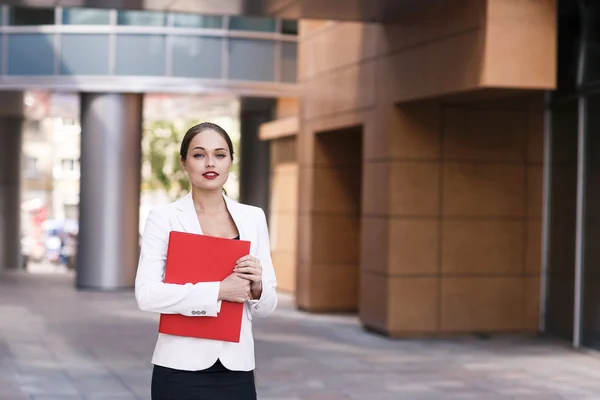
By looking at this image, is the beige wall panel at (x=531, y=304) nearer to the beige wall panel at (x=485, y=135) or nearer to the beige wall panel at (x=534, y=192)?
Answer: the beige wall panel at (x=534, y=192)

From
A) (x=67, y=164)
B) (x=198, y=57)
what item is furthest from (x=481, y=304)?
(x=67, y=164)

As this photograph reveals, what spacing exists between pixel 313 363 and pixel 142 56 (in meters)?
11.2

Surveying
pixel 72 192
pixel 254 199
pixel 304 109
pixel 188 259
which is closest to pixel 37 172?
pixel 72 192

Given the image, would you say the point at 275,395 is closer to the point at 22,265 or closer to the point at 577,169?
the point at 577,169

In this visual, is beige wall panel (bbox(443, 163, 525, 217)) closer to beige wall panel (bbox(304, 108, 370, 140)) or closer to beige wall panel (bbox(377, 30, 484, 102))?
beige wall panel (bbox(377, 30, 484, 102))

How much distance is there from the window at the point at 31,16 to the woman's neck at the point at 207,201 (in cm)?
1925

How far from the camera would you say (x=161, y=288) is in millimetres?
→ 3744

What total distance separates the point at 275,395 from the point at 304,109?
9.39 metres

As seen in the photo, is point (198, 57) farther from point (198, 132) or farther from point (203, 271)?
point (203, 271)

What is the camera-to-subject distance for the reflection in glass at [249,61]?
73.3 ft

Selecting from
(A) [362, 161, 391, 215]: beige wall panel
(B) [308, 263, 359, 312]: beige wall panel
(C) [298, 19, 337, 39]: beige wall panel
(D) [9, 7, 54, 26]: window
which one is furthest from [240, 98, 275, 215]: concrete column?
(A) [362, 161, 391, 215]: beige wall panel

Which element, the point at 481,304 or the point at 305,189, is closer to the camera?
the point at 481,304

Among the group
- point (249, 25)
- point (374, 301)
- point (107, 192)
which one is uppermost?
point (249, 25)

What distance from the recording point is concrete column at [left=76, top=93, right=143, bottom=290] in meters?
22.5
